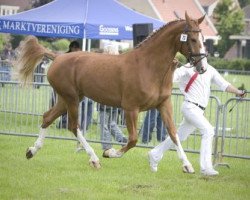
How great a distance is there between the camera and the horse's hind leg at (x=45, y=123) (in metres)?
12.1

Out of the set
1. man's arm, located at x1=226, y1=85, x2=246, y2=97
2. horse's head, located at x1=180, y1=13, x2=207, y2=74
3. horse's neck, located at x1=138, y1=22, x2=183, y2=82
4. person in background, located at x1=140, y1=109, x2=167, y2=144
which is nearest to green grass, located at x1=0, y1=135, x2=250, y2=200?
person in background, located at x1=140, y1=109, x2=167, y2=144

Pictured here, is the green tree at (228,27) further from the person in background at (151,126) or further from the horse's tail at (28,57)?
the horse's tail at (28,57)

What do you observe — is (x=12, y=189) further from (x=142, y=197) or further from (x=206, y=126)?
(x=206, y=126)

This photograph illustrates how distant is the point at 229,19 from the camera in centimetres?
8712

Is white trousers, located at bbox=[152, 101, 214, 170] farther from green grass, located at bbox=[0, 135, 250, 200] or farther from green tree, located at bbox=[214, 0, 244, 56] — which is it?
green tree, located at bbox=[214, 0, 244, 56]

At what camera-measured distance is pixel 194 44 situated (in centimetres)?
1066

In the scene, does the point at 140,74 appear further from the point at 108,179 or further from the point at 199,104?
the point at 108,179

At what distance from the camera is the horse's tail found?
12719mm

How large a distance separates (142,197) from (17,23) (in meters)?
9.65

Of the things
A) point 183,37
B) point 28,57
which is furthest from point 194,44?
point 28,57

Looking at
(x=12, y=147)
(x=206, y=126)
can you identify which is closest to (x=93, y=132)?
(x=12, y=147)

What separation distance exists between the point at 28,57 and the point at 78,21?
5.08 metres

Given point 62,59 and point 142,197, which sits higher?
point 62,59

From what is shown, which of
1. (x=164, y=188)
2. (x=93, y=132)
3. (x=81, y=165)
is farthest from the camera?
(x=93, y=132)
